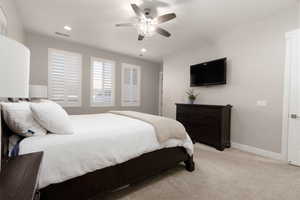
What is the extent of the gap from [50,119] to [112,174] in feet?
2.71

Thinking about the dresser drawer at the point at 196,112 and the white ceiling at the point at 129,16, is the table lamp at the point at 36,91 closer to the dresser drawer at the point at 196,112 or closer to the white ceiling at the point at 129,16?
the white ceiling at the point at 129,16

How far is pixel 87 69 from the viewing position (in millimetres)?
4512

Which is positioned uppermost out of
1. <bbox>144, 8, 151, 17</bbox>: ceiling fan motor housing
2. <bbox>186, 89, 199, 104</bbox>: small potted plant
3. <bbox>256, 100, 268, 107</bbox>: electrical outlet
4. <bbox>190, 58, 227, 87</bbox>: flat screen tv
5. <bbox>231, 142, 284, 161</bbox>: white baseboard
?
<bbox>144, 8, 151, 17</bbox>: ceiling fan motor housing

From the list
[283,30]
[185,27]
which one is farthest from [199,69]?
[283,30]

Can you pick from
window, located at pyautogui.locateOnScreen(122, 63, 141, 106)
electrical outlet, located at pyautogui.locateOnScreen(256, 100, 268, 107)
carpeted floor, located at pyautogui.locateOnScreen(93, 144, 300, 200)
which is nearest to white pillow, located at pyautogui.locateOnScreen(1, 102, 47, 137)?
carpeted floor, located at pyautogui.locateOnScreen(93, 144, 300, 200)

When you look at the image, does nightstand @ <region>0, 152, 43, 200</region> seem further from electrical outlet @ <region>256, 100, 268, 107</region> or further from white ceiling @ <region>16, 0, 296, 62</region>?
electrical outlet @ <region>256, 100, 268, 107</region>

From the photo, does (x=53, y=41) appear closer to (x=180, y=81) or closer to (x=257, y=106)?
(x=180, y=81)

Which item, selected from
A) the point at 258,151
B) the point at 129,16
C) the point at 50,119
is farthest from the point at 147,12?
the point at 258,151

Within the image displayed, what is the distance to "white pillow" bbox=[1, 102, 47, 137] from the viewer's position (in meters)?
1.21

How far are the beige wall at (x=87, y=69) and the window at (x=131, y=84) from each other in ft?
0.53

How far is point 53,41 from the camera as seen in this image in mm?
3945

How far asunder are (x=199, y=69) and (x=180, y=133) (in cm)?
245

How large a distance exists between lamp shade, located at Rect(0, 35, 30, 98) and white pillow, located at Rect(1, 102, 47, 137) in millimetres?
832

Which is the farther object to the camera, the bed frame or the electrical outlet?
the electrical outlet
